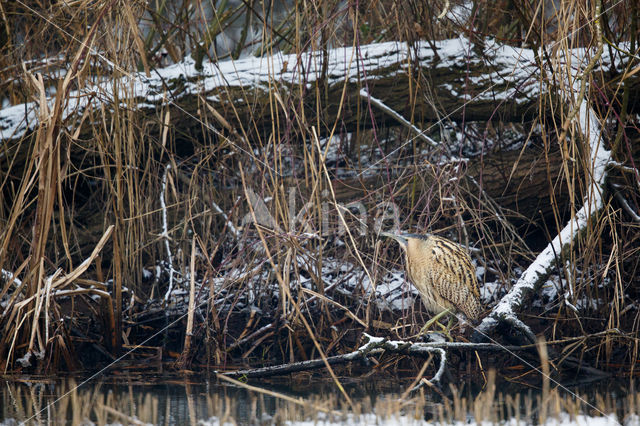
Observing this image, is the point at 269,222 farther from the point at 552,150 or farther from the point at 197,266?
the point at 552,150

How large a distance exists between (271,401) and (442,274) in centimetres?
108

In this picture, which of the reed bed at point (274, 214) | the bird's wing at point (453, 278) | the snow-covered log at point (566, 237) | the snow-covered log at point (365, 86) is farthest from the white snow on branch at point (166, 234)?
the snow-covered log at point (566, 237)

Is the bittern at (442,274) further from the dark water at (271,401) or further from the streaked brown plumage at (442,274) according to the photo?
the dark water at (271,401)

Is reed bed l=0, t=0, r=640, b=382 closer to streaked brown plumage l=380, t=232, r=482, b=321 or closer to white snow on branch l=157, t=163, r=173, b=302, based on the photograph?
white snow on branch l=157, t=163, r=173, b=302

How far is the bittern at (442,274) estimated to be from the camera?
10.4 ft

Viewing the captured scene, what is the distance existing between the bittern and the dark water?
465 mm

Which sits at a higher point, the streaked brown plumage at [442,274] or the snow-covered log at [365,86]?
the snow-covered log at [365,86]

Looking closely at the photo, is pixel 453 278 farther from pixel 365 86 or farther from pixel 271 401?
pixel 365 86

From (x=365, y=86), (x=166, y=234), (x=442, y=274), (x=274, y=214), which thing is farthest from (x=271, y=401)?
(x=365, y=86)

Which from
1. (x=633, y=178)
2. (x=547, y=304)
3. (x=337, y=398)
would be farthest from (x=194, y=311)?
(x=633, y=178)

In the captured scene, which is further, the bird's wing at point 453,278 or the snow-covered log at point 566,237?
the bird's wing at point 453,278

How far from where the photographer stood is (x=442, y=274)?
3178 mm

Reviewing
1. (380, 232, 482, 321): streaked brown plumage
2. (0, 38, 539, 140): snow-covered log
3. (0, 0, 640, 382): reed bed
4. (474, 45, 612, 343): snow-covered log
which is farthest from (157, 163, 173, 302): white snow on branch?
(474, 45, 612, 343): snow-covered log

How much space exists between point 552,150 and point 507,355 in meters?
1.56
